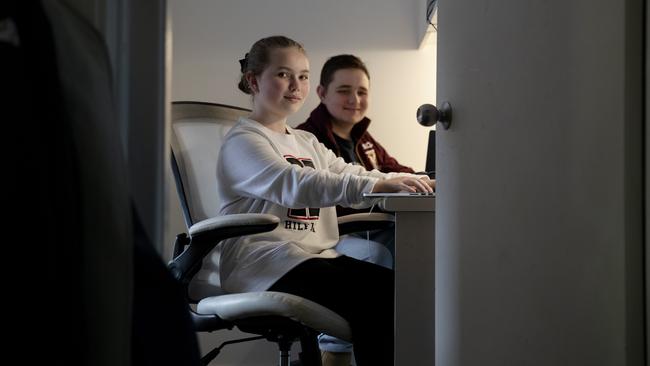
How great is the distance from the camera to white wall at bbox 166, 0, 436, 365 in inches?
103

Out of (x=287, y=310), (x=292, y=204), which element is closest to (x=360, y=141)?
(x=292, y=204)

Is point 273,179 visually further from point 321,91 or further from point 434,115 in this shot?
point 321,91

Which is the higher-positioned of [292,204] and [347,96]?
[347,96]

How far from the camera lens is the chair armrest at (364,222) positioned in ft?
6.23

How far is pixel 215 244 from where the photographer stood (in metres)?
1.56

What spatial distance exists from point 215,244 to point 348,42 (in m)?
1.28

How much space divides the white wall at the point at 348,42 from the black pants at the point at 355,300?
1156mm

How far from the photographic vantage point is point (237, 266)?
5.28ft
